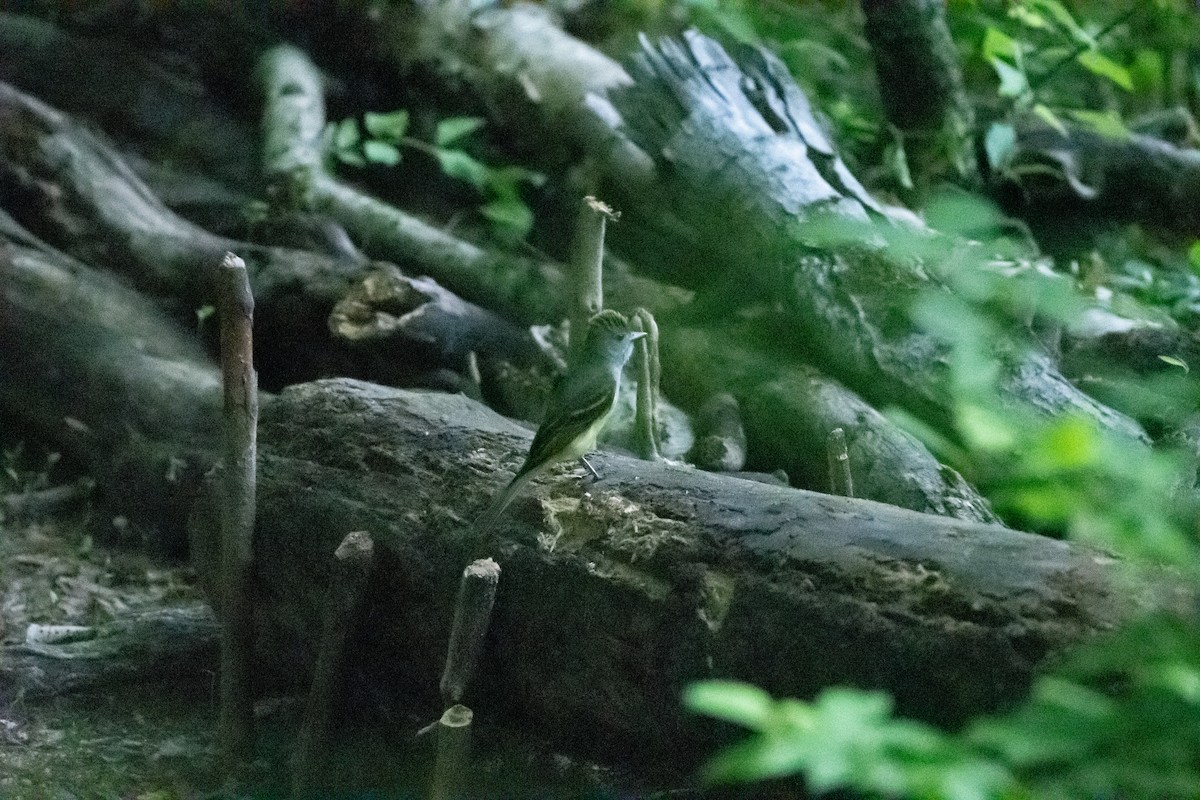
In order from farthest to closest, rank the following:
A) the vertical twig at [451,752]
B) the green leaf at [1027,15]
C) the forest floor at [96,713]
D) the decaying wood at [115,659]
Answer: the green leaf at [1027,15] < the decaying wood at [115,659] < the forest floor at [96,713] < the vertical twig at [451,752]

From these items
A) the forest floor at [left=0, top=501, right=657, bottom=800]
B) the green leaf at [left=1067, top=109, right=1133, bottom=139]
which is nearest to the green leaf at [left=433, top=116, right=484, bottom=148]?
the green leaf at [left=1067, top=109, right=1133, bottom=139]

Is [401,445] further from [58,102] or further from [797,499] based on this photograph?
[58,102]

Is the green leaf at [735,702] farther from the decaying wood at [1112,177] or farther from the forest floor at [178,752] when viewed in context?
the decaying wood at [1112,177]

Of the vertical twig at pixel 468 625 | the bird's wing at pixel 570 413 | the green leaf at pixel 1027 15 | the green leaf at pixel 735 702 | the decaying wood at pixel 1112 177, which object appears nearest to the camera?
the green leaf at pixel 735 702

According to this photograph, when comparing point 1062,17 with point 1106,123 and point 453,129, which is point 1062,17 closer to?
point 1106,123

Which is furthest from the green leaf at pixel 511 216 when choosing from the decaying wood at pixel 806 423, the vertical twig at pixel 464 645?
the vertical twig at pixel 464 645

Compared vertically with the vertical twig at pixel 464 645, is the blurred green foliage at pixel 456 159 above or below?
above

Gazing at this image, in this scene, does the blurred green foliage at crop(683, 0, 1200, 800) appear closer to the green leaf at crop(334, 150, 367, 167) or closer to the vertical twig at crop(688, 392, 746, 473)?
the vertical twig at crop(688, 392, 746, 473)

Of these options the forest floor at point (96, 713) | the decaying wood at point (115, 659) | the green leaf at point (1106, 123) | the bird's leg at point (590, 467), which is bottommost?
the forest floor at point (96, 713)
